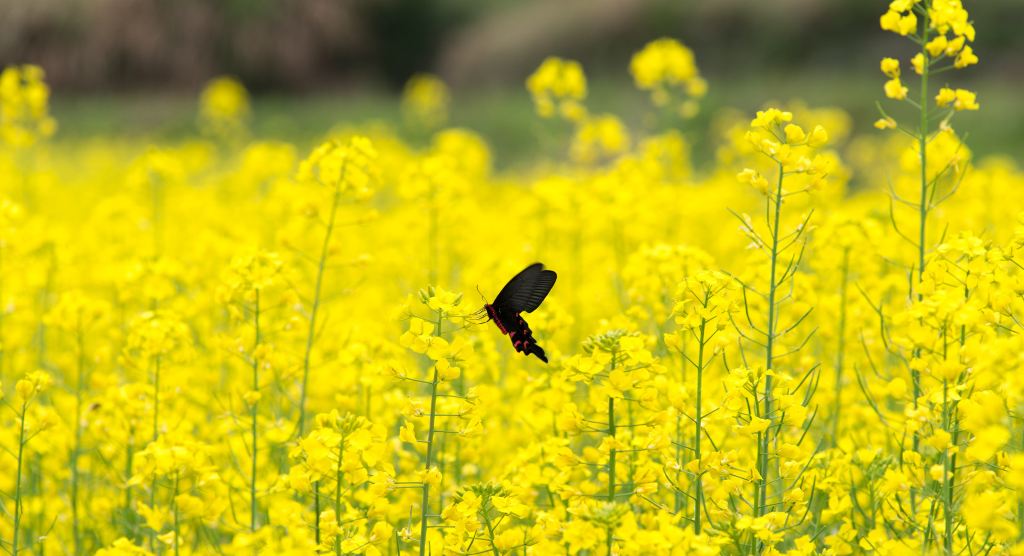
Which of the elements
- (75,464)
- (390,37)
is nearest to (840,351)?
(75,464)

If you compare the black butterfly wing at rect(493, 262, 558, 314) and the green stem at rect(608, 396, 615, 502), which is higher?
the black butterfly wing at rect(493, 262, 558, 314)

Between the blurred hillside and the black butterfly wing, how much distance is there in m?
17.2

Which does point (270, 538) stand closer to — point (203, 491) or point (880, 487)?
point (203, 491)

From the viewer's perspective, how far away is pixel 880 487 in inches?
120

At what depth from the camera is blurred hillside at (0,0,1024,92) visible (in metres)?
19.7

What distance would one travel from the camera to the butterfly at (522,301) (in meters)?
2.80

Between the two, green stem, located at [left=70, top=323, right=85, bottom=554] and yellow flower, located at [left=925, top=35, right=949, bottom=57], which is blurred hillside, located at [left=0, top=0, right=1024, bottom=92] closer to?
yellow flower, located at [left=925, top=35, right=949, bottom=57]

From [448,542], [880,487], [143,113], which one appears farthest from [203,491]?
[143,113]

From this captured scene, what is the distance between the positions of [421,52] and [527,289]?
22030 millimetres

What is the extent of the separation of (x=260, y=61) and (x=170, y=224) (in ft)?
50.2

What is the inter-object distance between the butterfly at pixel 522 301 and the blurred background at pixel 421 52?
1338 centimetres

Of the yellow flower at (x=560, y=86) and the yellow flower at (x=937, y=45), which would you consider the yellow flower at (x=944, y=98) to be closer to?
the yellow flower at (x=937, y=45)

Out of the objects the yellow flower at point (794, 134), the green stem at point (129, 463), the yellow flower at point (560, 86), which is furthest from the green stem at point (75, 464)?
the yellow flower at point (560, 86)

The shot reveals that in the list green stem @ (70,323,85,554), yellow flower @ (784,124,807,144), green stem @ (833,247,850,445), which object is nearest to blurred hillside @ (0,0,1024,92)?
green stem @ (833,247,850,445)
